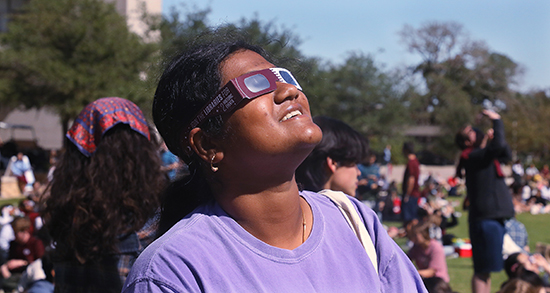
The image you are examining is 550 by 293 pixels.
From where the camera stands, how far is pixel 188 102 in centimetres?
155

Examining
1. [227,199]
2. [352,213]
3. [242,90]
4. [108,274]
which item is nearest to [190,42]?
[242,90]

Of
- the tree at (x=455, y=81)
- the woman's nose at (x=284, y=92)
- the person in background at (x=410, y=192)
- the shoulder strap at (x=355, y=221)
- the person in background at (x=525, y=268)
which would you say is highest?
the woman's nose at (x=284, y=92)

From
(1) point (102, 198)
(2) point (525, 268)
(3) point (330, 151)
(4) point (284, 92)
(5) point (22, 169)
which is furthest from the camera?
(5) point (22, 169)

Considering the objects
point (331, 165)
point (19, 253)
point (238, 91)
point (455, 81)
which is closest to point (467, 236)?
point (19, 253)

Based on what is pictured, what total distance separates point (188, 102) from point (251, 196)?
0.32m

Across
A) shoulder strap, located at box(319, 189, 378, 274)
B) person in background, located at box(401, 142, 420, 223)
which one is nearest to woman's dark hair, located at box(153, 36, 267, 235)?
shoulder strap, located at box(319, 189, 378, 274)

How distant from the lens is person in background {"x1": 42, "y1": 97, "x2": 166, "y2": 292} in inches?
92.4

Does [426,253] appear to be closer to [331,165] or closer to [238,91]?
[331,165]

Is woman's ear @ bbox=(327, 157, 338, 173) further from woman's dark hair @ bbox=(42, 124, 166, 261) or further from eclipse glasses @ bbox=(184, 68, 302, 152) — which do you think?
eclipse glasses @ bbox=(184, 68, 302, 152)

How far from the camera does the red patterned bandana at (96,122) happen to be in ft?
8.16

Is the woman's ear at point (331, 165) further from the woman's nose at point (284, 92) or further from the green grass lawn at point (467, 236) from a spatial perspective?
the green grass lawn at point (467, 236)

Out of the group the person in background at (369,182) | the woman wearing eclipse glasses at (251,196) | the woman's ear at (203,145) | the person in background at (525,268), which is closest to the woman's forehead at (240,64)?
the woman wearing eclipse glasses at (251,196)

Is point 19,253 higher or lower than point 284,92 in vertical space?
lower

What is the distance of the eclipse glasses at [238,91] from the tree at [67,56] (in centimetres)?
1916
